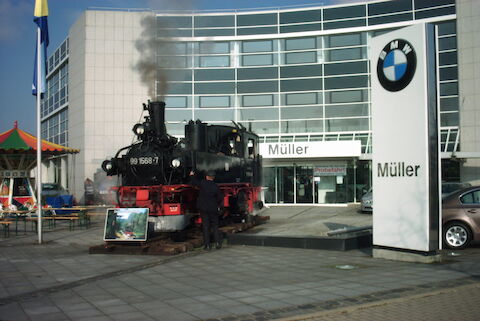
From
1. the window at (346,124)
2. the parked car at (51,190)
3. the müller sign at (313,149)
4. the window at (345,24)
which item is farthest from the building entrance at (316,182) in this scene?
the parked car at (51,190)

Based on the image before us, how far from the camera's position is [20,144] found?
2106 centimetres

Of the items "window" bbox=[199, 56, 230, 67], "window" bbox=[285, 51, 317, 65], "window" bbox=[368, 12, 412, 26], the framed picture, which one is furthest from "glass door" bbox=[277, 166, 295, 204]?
the framed picture

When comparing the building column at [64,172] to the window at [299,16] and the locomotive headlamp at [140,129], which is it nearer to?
the window at [299,16]

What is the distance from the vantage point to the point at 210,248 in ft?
38.1

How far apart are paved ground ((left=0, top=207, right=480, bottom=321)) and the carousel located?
38.6ft

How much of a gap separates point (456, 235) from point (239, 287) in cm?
640

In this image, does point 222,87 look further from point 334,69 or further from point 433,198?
point 433,198

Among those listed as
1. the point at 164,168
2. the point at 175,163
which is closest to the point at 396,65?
the point at 175,163

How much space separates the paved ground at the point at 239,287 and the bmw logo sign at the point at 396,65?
358 cm

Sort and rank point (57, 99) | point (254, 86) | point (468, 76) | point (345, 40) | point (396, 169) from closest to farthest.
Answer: point (396, 169), point (468, 76), point (345, 40), point (254, 86), point (57, 99)

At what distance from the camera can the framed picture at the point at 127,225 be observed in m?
11.2

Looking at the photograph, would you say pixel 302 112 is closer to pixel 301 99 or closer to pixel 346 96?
pixel 301 99

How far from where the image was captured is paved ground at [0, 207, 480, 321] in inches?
237

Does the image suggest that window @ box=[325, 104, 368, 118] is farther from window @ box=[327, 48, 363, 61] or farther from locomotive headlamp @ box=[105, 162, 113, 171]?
locomotive headlamp @ box=[105, 162, 113, 171]
